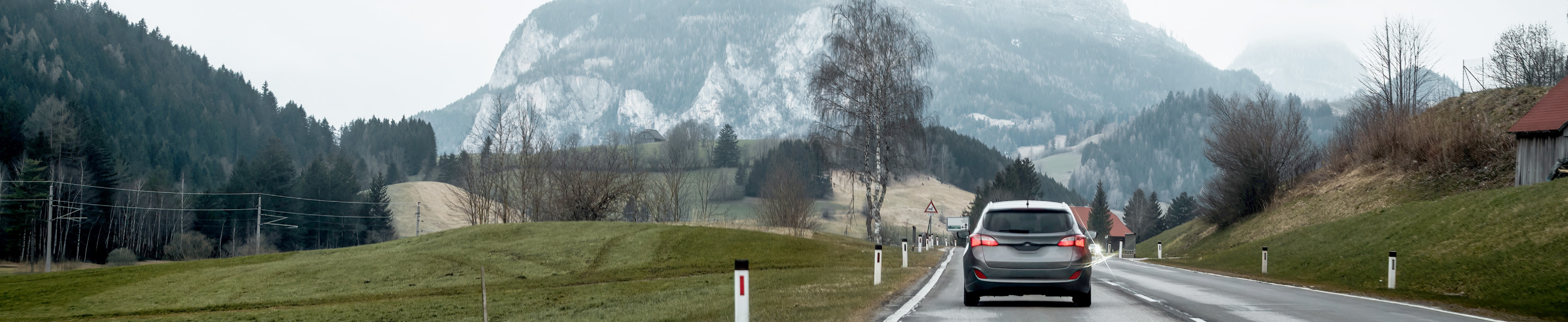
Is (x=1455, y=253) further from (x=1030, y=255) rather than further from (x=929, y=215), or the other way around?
(x=929, y=215)

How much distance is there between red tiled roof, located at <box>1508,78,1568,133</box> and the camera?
89.1 ft

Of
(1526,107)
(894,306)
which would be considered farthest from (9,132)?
(1526,107)

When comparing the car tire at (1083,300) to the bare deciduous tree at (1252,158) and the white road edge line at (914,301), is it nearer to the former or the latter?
the white road edge line at (914,301)

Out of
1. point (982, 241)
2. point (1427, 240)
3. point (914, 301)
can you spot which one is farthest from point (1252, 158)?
point (982, 241)

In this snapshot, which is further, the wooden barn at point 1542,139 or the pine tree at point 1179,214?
the pine tree at point 1179,214

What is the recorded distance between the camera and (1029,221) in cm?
1244

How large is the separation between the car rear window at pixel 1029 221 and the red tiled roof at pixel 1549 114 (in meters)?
24.0

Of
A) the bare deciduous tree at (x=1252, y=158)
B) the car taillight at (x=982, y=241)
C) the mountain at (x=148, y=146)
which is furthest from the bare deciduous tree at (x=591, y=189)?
the car taillight at (x=982, y=241)

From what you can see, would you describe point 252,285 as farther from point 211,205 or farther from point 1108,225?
point 1108,225

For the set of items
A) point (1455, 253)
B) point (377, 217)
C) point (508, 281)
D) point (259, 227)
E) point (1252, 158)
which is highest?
point (1252, 158)

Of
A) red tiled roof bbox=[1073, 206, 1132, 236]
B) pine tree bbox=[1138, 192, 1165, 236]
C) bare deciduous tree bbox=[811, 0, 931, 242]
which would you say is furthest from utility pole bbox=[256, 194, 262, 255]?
pine tree bbox=[1138, 192, 1165, 236]

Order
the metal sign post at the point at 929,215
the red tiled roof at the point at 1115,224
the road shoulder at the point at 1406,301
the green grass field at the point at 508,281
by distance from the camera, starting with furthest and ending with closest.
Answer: the red tiled roof at the point at 1115,224 < the metal sign post at the point at 929,215 < the green grass field at the point at 508,281 < the road shoulder at the point at 1406,301

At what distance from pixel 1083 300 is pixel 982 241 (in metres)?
1.77

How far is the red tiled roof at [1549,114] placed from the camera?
2716 cm
